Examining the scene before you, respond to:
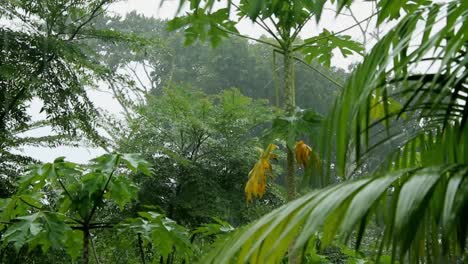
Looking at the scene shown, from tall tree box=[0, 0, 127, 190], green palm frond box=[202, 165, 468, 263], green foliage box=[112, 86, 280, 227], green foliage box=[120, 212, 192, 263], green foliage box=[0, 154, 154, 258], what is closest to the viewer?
green palm frond box=[202, 165, 468, 263]

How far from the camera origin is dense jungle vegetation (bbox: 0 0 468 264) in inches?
24.4

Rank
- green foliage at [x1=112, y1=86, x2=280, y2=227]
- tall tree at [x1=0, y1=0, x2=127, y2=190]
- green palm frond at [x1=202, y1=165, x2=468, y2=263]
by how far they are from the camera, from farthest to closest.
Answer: green foliage at [x1=112, y1=86, x2=280, y2=227]
tall tree at [x1=0, y1=0, x2=127, y2=190]
green palm frond at [x1=202, y1=165, x2=468, y2=263]

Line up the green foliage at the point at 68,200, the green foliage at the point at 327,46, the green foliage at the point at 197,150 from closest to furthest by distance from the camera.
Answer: the green foliage at the point at 68,200, the green foliage at the point at 327,46, the green foliage at the point at 197,150

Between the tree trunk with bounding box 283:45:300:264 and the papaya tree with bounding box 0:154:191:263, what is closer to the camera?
the papaya tree with bounding box 0:154:191:263

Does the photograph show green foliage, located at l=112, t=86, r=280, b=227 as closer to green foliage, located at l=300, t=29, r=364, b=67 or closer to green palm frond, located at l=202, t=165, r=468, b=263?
green foliage, located at l=300, t=29, r=364, b=67

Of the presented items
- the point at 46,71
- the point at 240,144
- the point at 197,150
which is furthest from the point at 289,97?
the point at 197,150

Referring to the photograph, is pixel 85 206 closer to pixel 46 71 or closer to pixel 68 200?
pixel 68 200

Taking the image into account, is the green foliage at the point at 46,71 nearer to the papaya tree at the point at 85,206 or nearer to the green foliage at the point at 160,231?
the papaya tree at the point at 85,206

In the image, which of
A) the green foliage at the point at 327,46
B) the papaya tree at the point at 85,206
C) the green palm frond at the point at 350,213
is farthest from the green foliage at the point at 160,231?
the green palm frond at the point at 350,213

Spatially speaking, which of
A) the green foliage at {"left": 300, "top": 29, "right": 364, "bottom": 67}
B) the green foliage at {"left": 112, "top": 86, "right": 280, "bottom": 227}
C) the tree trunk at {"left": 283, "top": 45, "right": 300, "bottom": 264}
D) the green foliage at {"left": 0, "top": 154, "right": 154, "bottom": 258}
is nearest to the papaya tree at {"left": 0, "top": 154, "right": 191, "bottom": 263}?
the green foliage at {"left": 0, "top": 154, "right": 154, "bottom": 258}

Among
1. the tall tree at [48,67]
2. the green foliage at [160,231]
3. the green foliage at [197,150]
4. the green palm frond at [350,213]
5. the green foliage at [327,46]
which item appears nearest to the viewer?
the green palm frond at [350,213]

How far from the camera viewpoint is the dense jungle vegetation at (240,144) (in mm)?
620

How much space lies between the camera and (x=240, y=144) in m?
6.16

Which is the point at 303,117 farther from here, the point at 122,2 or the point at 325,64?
the point at 122,2
